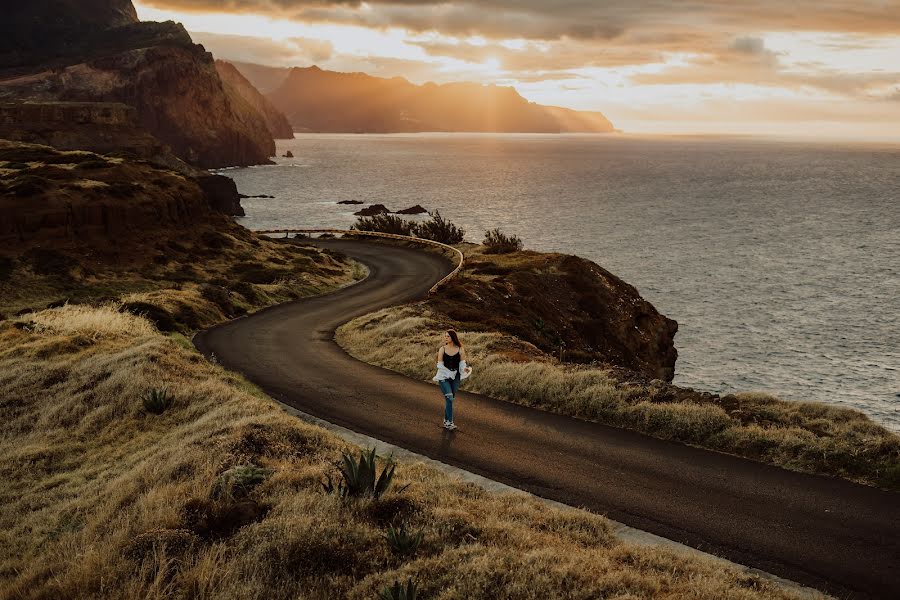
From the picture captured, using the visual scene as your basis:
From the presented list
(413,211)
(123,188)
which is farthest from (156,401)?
(413,211)

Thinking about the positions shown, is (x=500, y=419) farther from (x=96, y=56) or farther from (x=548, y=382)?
(x=96, y=56)

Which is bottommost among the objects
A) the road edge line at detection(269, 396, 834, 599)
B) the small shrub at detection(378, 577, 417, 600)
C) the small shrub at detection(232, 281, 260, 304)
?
the small shrub at detection(232, 281, 260, 304)

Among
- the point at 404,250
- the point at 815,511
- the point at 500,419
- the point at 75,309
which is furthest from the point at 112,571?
the point at 404,250

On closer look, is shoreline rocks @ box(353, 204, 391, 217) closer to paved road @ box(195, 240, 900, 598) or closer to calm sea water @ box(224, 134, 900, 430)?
calm sea water @ box(224, 134, 900, 430)

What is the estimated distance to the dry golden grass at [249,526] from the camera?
7930 mm

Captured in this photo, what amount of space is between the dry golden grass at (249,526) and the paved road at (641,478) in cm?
133

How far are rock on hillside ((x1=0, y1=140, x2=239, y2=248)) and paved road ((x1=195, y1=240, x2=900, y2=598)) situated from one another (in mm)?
17702

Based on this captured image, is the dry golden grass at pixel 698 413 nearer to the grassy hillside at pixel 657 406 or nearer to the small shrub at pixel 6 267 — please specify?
the grassy hillside at pixel 657 406

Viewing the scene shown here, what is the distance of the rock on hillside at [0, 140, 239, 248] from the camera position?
3300cm

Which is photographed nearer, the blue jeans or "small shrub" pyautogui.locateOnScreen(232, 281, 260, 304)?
the blue jeans

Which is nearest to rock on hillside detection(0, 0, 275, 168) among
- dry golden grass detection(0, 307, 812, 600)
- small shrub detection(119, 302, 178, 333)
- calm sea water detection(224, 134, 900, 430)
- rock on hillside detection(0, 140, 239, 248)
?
calm sea water detection(224, 134, 900, 430)

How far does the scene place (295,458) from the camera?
Result: 1185 cm

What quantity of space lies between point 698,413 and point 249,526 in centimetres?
1035

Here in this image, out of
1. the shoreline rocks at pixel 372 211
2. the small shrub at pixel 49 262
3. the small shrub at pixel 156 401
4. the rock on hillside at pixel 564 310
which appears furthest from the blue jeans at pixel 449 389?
the shoreline rocks at pixel 372 211
